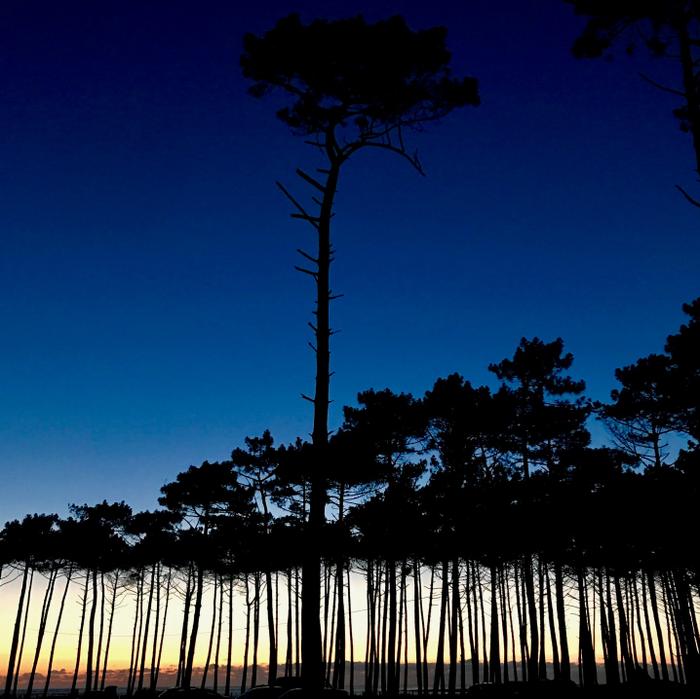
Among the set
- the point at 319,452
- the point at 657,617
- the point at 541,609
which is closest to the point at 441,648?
the point at 541,609

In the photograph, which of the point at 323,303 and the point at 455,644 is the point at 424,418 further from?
the point at 323,303

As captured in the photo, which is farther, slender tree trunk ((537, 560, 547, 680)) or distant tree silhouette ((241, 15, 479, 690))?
slender tree trunk ((537, 560, 547, 680))

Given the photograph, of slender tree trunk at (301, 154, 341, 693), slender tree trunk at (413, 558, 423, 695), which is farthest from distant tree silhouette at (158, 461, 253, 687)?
slender tree trunk at (301, 154, 341, 693)

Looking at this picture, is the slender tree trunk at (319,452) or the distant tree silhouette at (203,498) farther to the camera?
the distant tree silhouette at (203,498)

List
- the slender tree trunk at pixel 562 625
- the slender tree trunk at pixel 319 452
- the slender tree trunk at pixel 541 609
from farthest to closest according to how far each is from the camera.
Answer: the slender tree trunk at pixel 541 609
the slender tree trunk at pixel 562 625
the slender tree trunk at pixel 319 452

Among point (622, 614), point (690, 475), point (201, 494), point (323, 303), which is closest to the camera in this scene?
point (323, 303)

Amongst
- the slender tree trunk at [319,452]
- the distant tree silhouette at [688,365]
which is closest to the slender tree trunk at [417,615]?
the distant tree silhouette at [688,365]

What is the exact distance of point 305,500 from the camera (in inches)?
1436

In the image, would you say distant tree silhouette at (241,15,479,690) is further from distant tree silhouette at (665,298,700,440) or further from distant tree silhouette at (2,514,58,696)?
distant tree silhouette at (2,514,58,696)

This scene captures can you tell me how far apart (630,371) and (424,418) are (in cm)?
940

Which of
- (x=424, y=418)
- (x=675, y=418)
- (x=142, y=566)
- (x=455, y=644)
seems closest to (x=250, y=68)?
(x=424, y=418)

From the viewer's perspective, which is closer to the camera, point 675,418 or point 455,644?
point 675,418

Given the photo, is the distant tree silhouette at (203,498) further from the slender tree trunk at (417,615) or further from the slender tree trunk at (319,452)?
the slender tree trunk at (319,452)

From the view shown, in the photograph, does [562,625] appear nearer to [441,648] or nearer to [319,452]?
[441,648]
